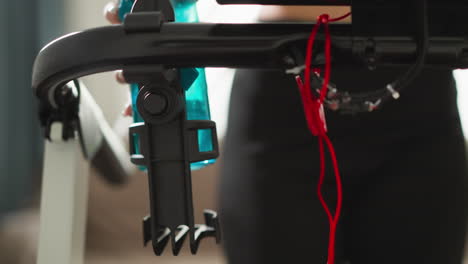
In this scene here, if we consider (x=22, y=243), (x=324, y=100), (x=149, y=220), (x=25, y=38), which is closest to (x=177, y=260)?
(x=22, y=243)

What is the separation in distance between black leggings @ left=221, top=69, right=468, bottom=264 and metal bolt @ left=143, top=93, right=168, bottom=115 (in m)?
0.39

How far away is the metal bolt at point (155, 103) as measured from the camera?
1.50 ft

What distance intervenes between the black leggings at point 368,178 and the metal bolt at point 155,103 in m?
0.39

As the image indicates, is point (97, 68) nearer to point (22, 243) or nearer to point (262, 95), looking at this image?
point (262, 95)

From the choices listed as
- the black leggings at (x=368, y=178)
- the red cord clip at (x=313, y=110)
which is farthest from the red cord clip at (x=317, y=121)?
the black leggings at (x=368, y=178)

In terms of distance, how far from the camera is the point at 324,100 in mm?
424

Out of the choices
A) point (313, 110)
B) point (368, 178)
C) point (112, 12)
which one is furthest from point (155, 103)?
point (368, 178)

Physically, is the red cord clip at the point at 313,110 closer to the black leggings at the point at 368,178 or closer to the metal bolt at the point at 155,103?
the metal bolt at the point at 155,103

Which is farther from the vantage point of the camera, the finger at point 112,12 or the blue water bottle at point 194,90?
the finger at point 112,12

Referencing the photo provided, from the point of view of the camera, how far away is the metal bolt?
457 mm

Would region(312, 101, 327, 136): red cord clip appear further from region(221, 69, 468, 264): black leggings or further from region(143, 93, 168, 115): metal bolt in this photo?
region(221, 69, 468, 264): black leggings

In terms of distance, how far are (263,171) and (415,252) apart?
0.27 m

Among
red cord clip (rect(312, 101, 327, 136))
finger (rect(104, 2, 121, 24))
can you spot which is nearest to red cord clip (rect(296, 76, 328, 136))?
red cord clip (rect(312, 101, 327, 136))

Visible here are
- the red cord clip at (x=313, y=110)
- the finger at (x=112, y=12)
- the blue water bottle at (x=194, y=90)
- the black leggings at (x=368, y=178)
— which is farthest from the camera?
the black leggings at (x=368, y=178)
